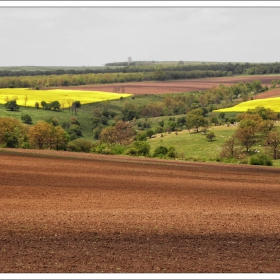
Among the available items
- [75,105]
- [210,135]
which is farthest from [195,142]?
[75,105]

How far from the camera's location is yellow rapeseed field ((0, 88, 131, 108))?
129 m

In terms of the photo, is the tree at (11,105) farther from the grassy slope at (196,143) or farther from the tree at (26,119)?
the grassy slope at (196,143)

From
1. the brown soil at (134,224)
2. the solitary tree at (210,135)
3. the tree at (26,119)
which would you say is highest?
the brown soil at (134,224)

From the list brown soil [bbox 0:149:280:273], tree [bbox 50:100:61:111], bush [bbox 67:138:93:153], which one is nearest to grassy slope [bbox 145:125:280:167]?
bush [bbox 67:138:93:153]

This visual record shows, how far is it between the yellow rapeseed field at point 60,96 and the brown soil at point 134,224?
103m

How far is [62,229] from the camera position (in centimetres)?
1505

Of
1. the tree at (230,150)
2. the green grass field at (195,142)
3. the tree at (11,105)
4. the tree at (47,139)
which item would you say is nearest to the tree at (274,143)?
the tree at (230,150)

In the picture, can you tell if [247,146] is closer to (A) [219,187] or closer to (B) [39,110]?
(A) [219,187]

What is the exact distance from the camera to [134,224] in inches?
626

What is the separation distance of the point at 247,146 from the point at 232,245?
6070 centimetres

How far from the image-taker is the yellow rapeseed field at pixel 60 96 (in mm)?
128625

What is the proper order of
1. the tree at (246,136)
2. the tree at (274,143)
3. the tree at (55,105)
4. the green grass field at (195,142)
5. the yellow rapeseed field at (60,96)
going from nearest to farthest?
the tree at (274,143) → the tree at (246,136) → the green grass field at (195,142) → the tree at (55,105) → the yellow rapeseed field at (60,96)

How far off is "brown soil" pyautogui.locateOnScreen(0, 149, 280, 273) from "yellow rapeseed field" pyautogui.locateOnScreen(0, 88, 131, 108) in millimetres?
102512

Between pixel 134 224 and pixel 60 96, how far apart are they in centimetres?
13200
